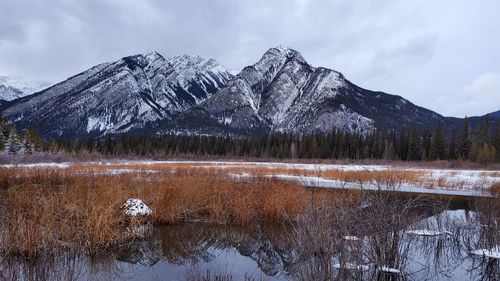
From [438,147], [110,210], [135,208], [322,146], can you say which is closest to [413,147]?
[438,147]

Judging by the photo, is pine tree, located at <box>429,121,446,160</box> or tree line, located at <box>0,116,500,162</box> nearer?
tree line, located at <box>0,116,500,162</box>

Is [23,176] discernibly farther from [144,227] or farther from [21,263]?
[21,263]

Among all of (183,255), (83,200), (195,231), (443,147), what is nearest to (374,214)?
(183,255)

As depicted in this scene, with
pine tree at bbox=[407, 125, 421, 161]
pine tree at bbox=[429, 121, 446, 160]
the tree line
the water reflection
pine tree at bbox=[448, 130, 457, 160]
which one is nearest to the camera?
the water reflection

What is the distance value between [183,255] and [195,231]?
2.48 m

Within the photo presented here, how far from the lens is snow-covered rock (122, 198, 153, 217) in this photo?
39.5 feet

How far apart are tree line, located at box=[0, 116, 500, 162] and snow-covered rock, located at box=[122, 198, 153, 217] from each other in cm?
5141

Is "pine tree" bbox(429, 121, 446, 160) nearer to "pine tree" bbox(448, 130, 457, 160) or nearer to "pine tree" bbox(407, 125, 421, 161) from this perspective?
"pine tree" bbox(448, 130, 457, 160)

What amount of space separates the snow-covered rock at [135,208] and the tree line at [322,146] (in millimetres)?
51414

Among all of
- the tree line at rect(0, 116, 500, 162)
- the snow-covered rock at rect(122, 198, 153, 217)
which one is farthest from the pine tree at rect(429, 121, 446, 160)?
the snow-covered rock at rect(122, 198, 153, 217)

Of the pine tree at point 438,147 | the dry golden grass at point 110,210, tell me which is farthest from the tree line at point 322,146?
the dry golden grass at point 110,210

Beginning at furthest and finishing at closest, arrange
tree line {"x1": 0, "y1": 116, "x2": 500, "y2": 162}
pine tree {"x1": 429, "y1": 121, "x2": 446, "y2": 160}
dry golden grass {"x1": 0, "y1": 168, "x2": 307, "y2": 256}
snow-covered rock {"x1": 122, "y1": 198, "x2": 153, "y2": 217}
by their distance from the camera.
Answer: pine tree {"x1": 429, "y1": 121, "x2": 446, "y2": 160}, tree line {"x1": 0, "y1": 116, "x2": 500, "y2": 162}, snow-covered rock {"x1": 122, "y1": 198, "x2": 153, "y2": 217}, dry golden grass {"x1": 0, "y1": 168, "x2": 307, "y2": 256}

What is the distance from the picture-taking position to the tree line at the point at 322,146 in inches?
2749

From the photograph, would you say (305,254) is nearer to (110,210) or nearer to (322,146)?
(110,210)
